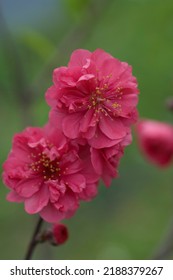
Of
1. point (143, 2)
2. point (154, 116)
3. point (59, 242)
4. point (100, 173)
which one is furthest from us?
point (154, 116)

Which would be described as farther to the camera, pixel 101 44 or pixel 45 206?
pixel 101 44

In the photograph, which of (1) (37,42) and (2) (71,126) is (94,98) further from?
(1) (37,42)

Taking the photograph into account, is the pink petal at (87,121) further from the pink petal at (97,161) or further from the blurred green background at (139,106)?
the blurred green background at (139,106)

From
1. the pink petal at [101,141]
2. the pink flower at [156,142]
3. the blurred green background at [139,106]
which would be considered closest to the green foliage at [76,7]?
the blurred green background at [139,106]

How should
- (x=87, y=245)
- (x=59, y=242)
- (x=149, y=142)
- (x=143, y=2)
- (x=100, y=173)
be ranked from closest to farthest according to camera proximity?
(x=100, y=173)
(x=59, y=242)
(x=143, y=2)
(x=149, y=142)
(x=87, y=245)

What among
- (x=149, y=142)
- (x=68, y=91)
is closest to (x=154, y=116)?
(x=149, y=142)

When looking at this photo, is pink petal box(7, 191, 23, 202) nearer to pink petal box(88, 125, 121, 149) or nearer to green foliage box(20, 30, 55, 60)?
pink petal box(88, 125, 121, 149)
